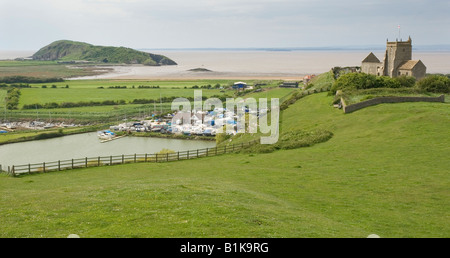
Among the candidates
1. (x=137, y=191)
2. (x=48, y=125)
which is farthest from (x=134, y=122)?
(x=137, y=191)

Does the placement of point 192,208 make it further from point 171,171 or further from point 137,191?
point 171,171

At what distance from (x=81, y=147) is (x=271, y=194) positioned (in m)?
46.4

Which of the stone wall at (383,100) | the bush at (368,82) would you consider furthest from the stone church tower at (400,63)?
the stone wall at (383,100)

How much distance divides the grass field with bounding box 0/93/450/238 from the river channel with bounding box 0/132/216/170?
Answer: 25421 millimetres

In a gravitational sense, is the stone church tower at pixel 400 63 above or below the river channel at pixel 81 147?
above

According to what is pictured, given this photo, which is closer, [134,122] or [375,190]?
[375,190]

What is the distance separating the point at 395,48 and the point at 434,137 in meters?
36.0

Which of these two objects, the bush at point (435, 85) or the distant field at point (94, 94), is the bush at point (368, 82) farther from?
the distant field at point (94, 94)

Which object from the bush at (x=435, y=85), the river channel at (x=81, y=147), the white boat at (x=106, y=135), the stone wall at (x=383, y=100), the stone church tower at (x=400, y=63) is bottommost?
the river channel at (x=81, y=147)

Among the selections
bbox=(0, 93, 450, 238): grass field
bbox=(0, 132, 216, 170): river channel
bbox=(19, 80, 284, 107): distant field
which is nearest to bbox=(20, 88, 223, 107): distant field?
bbox=(19, 80, 284, 107): distant field

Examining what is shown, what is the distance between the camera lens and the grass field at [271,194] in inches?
523

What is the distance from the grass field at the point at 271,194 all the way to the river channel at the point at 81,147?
25421 mm

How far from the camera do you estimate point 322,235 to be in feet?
41.8
